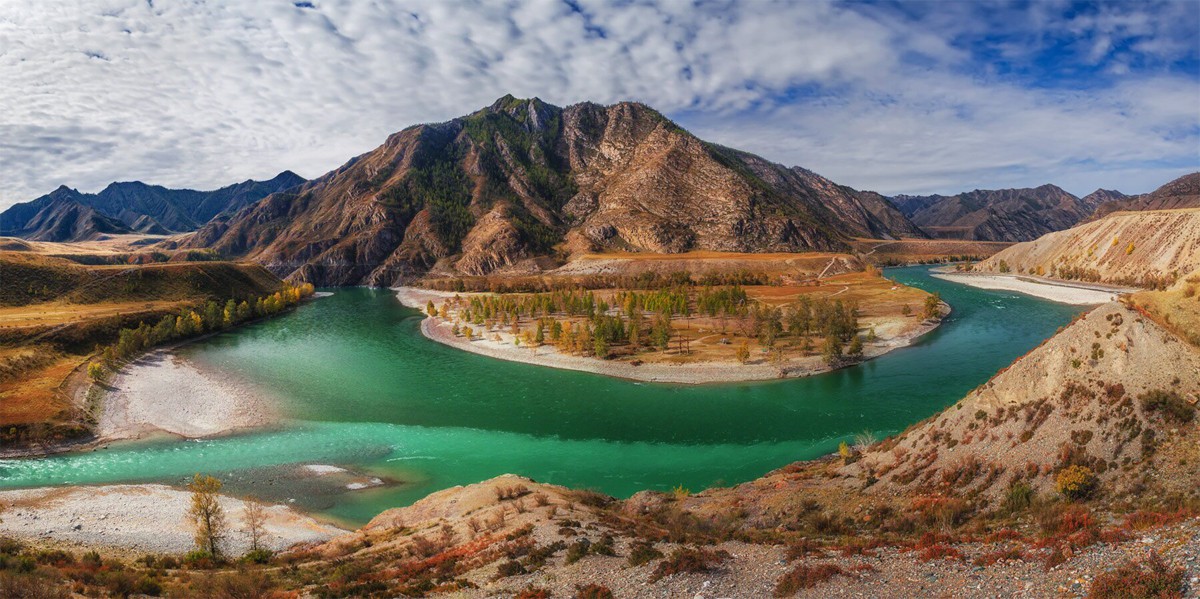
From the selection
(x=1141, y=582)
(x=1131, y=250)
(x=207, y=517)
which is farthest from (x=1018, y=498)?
(x=1131, y=250)

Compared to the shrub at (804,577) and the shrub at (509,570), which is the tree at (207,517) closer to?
the shrub at (509,570)

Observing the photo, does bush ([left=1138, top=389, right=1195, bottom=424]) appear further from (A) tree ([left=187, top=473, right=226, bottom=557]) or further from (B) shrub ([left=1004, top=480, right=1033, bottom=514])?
(A) tree ([left=187, top=473, right=226, bottom=557])

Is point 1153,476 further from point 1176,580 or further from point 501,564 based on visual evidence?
point 501,564

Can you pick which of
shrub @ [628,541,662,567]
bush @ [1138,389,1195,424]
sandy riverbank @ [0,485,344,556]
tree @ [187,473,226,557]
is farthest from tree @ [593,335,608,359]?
bush @ [1138,389,1195,424]

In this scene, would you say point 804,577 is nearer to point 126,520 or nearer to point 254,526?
point 254,526

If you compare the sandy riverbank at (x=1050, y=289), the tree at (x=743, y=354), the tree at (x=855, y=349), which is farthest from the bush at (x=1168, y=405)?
the sandy riverbank at (x=1050, y=289)

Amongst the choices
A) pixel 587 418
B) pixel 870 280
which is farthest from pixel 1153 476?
pixel 870 280
